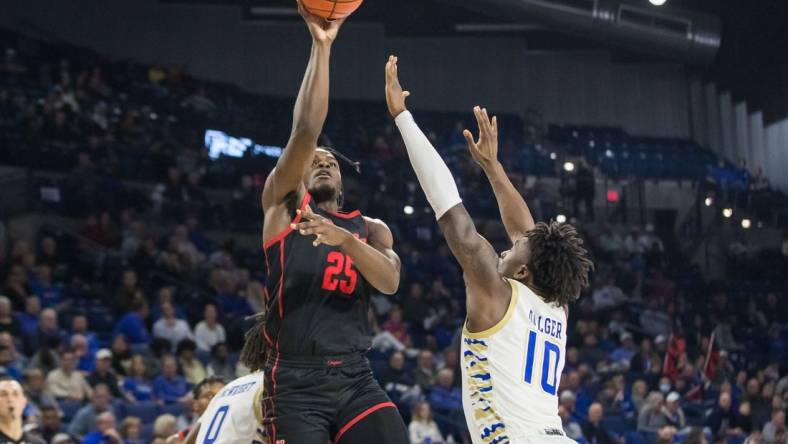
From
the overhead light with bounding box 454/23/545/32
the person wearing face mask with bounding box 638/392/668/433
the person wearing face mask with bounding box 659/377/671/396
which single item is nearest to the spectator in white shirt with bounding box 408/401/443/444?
the person wearing face mask with bounding box 638/392/668/433

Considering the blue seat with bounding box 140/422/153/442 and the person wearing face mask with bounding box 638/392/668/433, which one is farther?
the person wearing face mask with bounding box 638/392/668/433

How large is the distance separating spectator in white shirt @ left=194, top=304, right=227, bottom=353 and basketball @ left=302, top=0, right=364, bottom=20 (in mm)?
8239

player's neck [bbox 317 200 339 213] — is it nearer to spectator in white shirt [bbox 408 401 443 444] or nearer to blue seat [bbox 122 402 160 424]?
blue seat [bbox 122 402 160 424]

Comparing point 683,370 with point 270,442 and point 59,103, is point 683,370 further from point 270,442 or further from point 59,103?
point 270,442

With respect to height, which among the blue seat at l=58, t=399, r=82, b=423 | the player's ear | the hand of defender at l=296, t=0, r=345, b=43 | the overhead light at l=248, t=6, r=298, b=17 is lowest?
the blue seat at l=58, t=399, r=82, b=423

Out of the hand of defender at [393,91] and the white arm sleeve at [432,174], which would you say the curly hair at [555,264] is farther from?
the hand of defender at [393,91]

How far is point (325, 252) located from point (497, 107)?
21.1 metres

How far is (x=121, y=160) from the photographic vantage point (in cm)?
1623

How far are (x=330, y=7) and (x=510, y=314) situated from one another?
4.50ft

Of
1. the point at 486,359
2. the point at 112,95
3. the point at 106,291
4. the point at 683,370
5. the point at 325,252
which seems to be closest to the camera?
the point at 486,359

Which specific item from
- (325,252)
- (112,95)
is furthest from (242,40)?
(325,252)

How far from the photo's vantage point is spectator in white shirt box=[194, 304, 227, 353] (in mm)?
12133

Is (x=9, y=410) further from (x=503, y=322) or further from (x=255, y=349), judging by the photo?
(x=503, y=322)

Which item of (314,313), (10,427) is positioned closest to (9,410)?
(10,427)
